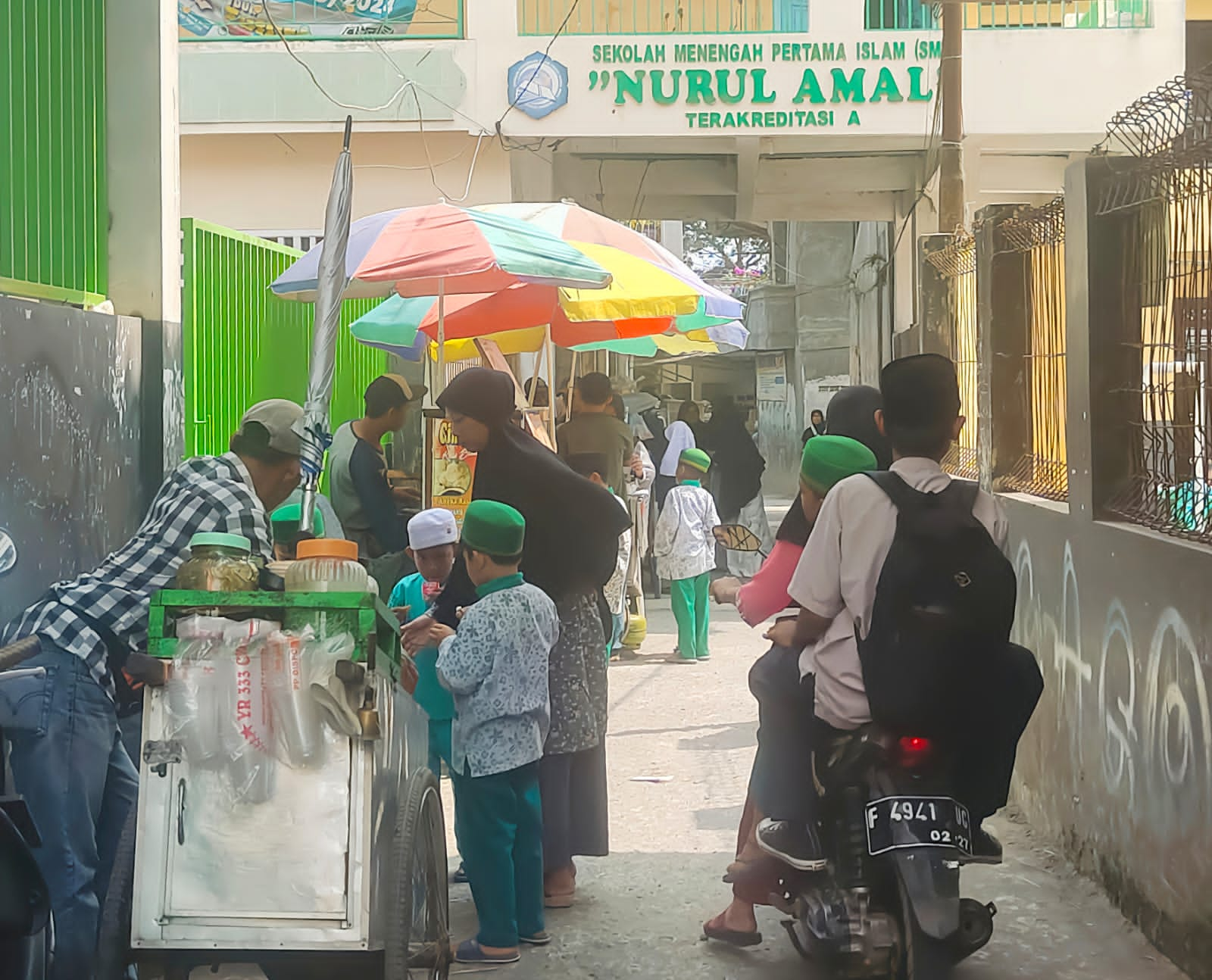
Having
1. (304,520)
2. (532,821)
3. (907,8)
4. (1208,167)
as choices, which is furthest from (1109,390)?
(907,8)

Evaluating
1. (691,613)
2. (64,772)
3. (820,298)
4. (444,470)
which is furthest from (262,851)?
(820,298)

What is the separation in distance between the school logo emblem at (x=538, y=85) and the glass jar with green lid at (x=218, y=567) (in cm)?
1108

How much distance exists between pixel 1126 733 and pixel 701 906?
1.58 m

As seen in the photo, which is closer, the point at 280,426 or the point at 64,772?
the point at 64,772

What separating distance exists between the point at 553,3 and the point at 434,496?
8341mm

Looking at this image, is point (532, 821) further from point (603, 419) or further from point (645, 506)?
point (645, 506)

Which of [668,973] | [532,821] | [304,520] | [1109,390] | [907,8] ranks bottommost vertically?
[668,973]

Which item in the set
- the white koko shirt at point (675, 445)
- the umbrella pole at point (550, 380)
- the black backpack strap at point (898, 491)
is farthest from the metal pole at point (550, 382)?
the black backpack strap at point (898, 491)

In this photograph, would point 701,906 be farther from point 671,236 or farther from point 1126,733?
point 671,236

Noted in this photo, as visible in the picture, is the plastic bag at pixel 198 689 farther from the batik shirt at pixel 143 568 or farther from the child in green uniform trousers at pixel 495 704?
the child in green uniform trousers at pixel 495 704

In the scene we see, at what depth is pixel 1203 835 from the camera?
4086 mm

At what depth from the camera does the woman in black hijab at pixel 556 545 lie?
5.24m

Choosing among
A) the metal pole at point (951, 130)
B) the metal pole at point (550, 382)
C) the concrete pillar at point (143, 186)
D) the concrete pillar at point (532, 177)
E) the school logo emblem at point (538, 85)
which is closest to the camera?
the concrete pillar at point (143, 186)

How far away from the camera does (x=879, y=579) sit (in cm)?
385
